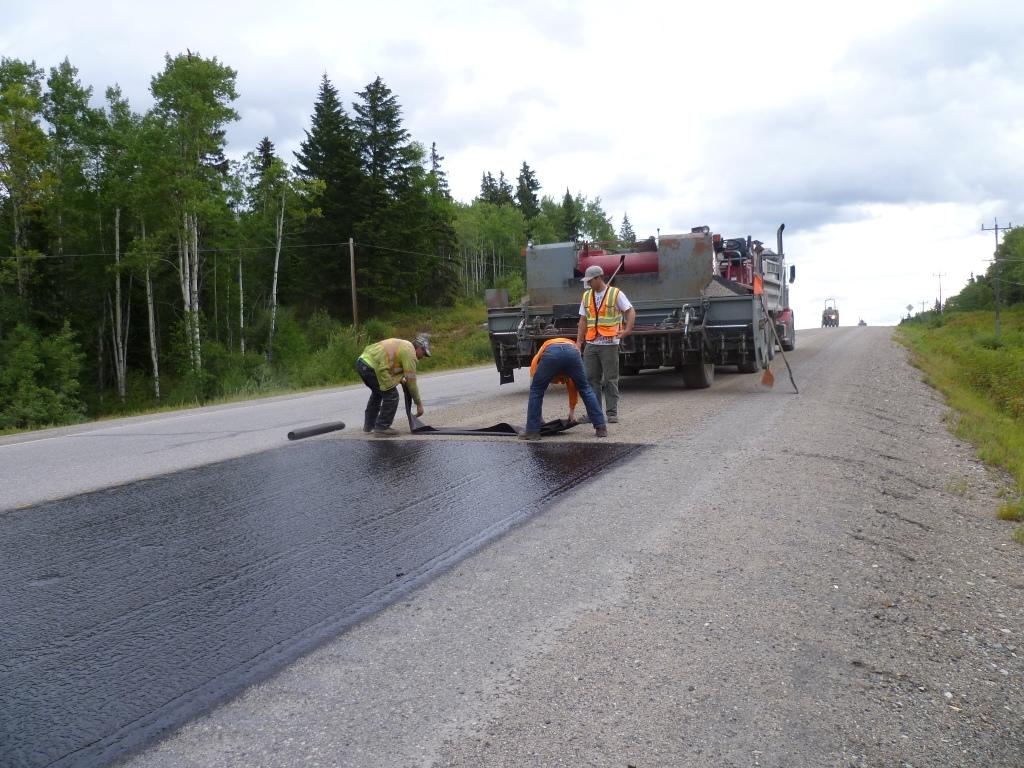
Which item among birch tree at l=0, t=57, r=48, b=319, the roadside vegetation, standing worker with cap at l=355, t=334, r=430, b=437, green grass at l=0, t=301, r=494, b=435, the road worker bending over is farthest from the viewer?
birch tree at l=0, t=57, r=48, b=319

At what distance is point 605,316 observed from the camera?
9664mm

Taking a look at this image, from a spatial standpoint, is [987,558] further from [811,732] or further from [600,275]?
[600,275]

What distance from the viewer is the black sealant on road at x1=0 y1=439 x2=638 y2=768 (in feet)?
9.84

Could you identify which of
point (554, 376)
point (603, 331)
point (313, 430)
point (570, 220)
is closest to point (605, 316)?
point (603, 331)

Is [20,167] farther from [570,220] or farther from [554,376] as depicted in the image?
[570,220]

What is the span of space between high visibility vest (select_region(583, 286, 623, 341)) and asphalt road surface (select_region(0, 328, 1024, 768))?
294 cm

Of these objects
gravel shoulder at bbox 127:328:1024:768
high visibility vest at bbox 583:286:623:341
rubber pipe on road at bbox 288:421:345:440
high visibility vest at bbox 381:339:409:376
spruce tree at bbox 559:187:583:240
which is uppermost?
spruce tree at bbox 559:187:583:240

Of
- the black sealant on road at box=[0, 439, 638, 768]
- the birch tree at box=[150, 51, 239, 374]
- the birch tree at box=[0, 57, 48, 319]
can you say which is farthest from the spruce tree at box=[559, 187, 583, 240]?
the black sealant on road at box=[0, 439, 638, 768]

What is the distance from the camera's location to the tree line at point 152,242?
31375 millimetres

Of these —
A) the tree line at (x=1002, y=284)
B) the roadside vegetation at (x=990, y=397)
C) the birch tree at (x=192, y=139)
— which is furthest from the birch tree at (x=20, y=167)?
the tree line at (x=1002, y=284)

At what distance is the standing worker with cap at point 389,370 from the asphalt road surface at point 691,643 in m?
3.22

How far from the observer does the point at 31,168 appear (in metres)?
32.2

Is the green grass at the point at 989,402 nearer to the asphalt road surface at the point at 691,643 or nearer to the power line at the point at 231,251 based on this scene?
the asphalt road surface at the point at 691,643

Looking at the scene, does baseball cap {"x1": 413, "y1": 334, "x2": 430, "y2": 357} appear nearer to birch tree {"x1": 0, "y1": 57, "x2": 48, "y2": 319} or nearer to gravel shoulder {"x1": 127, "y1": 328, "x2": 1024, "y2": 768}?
gravel shoulder {"x1": 127, "y1": 328, "x2": 1024, "y2": 768}
